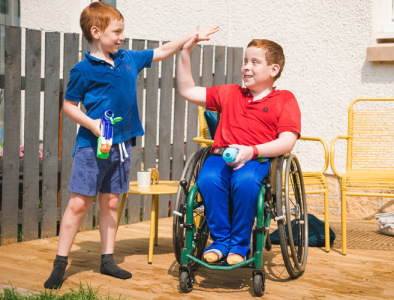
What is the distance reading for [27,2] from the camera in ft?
21.3

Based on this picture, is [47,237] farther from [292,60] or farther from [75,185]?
[292,60]

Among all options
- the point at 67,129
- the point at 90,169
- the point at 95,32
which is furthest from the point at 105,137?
the point at 67,129

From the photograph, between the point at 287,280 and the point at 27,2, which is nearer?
the point at 287,280

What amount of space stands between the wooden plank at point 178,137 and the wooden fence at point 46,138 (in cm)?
8

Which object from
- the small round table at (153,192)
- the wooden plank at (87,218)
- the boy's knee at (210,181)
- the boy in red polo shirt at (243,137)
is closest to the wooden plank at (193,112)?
the wooden plank at (87,218)

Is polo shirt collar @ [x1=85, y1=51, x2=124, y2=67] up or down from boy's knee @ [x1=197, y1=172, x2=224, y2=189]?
up

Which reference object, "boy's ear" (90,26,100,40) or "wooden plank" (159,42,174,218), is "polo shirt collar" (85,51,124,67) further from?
"wooden plank" (159,42,174,218)

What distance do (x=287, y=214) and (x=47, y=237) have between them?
2.16m

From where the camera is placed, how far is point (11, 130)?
3645mm

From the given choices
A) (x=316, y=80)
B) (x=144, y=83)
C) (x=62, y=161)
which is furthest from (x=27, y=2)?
(x=316, y=80)

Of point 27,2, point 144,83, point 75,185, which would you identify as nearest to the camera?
point 75,185

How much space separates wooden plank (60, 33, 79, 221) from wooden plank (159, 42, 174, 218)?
908 mm

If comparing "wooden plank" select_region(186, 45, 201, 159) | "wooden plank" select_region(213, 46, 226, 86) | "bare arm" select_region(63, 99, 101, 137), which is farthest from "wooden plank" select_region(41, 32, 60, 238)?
"wooden plank" select_region(213, 46, 226, 86)

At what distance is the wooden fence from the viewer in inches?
143
